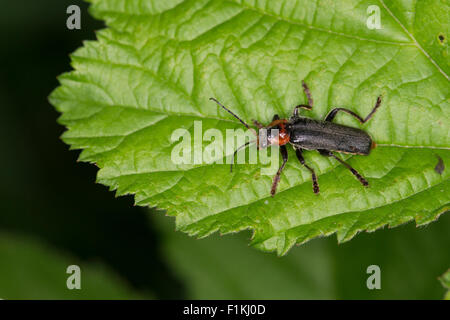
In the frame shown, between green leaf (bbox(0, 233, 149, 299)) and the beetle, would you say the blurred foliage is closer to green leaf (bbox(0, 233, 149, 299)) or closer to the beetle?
green leaf (bbox(0, 233, 149, 299))

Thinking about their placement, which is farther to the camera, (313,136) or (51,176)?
(51,176)

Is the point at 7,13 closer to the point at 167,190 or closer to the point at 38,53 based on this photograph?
the point at 38,53

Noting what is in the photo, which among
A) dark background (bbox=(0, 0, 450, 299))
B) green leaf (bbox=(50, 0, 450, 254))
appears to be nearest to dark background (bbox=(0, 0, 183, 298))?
dark background (bbox=(0, 0, 450, 299))

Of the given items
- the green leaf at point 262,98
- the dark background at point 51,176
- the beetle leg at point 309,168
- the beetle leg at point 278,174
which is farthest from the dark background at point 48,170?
the beetle leg at point 309,168

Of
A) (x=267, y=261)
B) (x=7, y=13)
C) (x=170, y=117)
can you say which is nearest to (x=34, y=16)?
(x=7, y=13)

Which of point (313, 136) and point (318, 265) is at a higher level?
point (313, 136)

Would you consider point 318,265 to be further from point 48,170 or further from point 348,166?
point 48,170

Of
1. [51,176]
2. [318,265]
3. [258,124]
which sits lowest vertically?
[318,265]

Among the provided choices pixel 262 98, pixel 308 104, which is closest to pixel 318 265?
pixel 308 104
